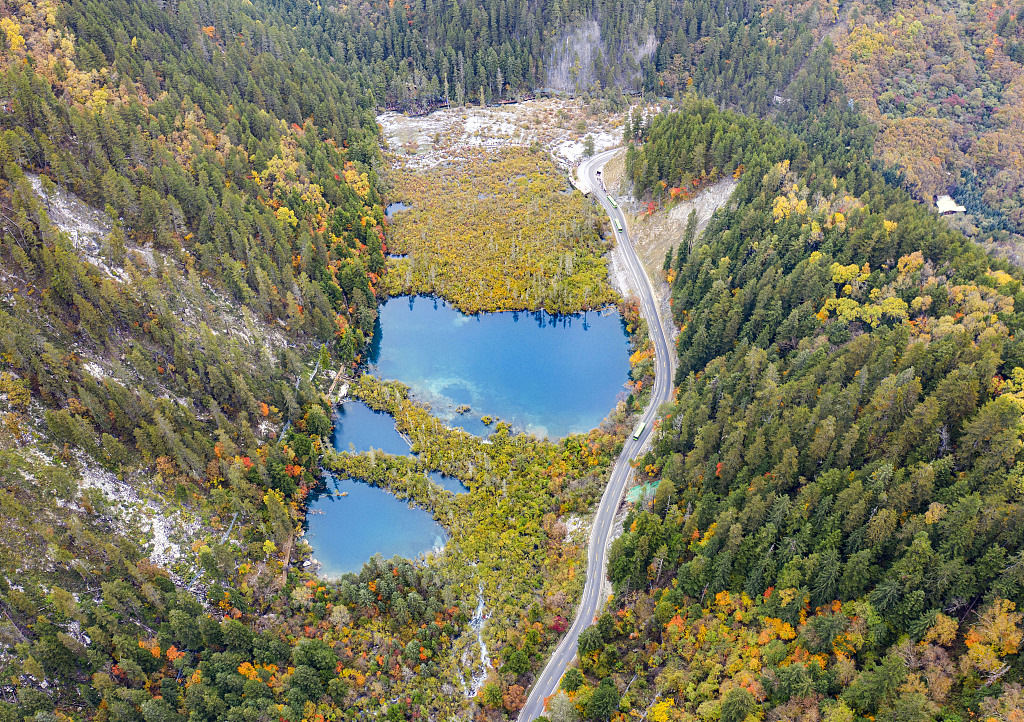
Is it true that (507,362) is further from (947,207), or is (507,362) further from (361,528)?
(947,207)

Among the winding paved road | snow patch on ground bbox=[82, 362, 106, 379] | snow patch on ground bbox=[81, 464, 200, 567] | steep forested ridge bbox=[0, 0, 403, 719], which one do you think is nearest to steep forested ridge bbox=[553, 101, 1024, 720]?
the winding paved road

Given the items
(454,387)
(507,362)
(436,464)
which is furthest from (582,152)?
(436,464)

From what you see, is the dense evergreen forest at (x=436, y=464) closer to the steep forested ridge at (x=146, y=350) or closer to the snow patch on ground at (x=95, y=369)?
the steep forested ridge at (x=146, y=350)

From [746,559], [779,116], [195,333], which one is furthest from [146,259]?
[779,116]

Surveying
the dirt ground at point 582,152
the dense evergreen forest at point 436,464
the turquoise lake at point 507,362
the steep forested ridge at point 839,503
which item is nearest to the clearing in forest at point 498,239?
the turquoise lake at point 507,362

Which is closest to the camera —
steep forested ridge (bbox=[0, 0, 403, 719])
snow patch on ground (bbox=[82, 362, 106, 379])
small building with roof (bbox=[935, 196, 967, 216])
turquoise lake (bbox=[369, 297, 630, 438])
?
steep forested ridge (bbox=[0, 0, 403, 719])

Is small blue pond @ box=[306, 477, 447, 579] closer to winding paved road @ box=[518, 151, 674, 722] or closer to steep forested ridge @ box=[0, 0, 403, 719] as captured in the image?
steep forested ridge @ box=[0, 0, 403, 719]
